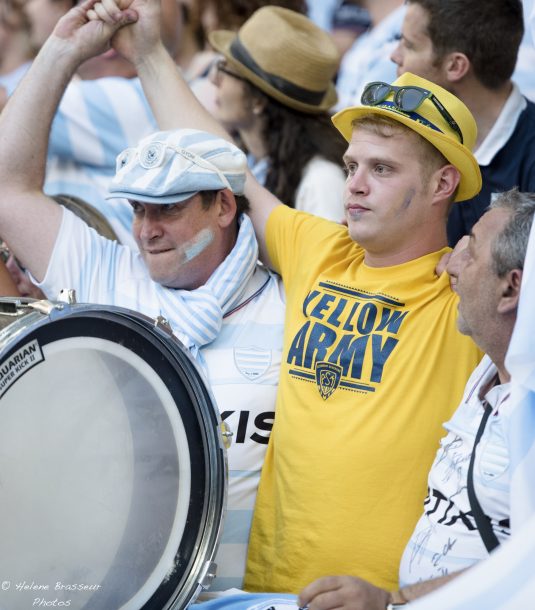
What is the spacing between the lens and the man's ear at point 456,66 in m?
3.43

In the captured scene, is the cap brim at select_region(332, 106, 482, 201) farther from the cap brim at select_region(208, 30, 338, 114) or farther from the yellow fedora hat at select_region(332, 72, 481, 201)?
the cap brim at select_region(208, 30, 338, 114)

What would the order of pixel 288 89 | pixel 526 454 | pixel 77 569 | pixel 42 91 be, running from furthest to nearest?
→ pixel 288 89 < pixel 42 91 < pixel 77 569 < pixel 526 454

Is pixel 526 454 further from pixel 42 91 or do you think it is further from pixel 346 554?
pixel 42 91

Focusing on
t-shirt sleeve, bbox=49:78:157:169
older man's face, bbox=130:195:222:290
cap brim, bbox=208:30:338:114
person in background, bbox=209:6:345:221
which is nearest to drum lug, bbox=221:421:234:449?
older man's face, bbox=130:195:222:290

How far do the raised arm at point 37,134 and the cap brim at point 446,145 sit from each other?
794mm

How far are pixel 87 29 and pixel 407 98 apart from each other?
40.2 inches

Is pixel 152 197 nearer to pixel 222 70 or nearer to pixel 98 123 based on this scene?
pixel 98 123

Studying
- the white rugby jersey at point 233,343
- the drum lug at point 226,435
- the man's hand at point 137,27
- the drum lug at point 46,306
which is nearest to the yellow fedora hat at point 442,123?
the white rugby jersey at point 233,343

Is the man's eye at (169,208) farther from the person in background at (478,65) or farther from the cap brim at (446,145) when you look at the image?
the person in background at (478,65)

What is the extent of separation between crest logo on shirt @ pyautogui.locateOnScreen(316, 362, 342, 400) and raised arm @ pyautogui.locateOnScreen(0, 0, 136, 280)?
32.3 inches

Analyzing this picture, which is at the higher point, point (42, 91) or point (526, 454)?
point (42, 91)

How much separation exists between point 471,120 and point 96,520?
1.32m

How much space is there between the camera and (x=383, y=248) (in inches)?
109

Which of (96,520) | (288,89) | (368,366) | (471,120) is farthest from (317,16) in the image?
(96,520)
